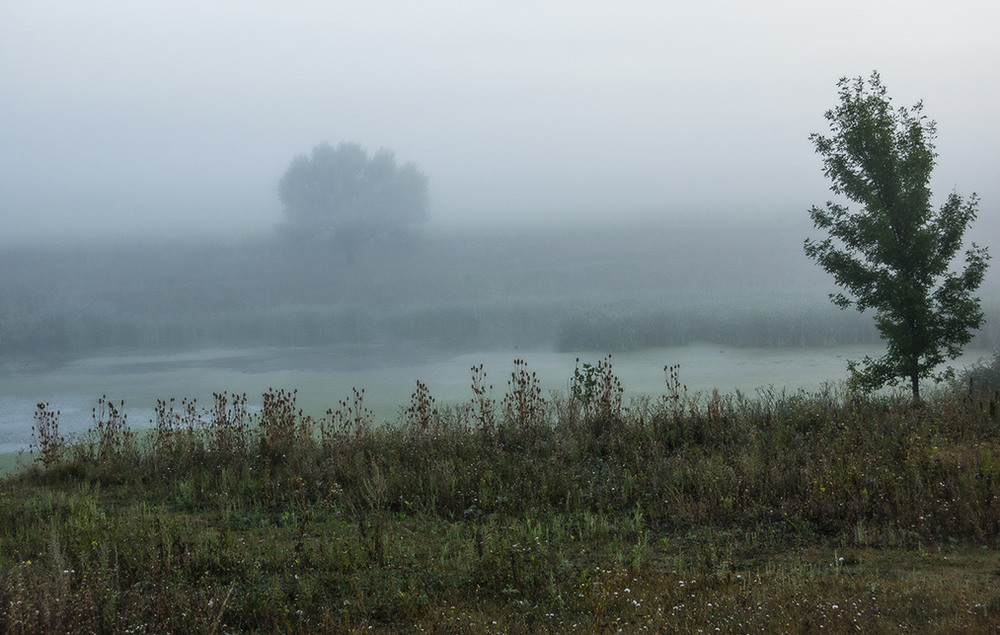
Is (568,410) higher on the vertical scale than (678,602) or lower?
higher

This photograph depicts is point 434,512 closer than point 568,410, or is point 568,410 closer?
point 434,512

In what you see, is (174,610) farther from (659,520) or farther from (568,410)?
(568,410)

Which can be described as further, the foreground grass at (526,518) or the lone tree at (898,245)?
the lone tree at (898,245)

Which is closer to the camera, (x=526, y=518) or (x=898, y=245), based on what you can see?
(x=526, y=518)

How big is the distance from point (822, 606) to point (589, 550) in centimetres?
218

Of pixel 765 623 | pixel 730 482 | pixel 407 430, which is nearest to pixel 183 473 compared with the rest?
pixel 407 430

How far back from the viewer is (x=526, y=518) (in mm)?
7105

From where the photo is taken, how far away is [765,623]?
15.1 feet

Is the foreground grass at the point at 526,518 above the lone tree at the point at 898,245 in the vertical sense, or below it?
below

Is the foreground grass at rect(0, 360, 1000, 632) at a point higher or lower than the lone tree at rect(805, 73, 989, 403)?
lower

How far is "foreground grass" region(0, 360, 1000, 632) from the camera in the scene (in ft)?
16.3

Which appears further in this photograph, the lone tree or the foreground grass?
the lone tree

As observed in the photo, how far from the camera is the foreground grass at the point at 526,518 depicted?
16.3 feet

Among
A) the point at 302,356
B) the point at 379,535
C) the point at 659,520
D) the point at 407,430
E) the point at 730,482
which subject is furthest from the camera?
the point at 302,356
